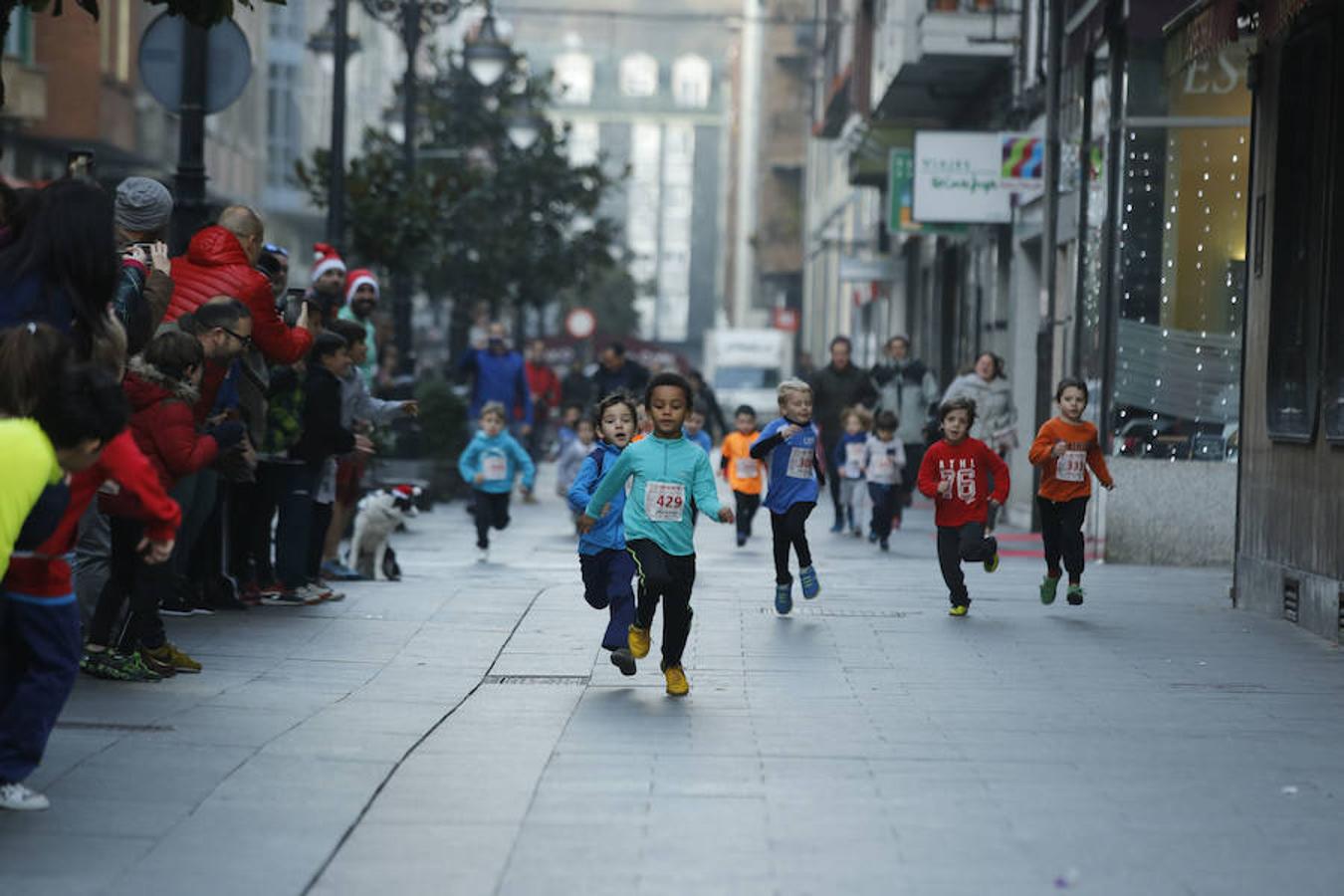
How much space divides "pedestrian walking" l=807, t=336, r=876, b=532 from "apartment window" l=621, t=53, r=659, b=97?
16085cm

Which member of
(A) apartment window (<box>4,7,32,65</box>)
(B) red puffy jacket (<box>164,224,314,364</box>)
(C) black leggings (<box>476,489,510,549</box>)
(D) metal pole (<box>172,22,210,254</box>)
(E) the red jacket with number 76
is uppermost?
(A) apartment window (<box>4,7,32,65</box>)

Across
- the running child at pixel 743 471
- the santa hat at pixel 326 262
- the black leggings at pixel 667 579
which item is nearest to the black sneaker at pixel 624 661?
the black leggings at pixel 667 579

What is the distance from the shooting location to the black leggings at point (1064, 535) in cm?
1508

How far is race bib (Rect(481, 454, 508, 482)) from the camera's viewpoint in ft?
66.5

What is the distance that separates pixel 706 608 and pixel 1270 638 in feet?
10.5

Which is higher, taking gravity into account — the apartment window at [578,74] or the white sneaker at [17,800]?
the apartment window at [578,74]

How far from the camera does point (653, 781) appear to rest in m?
8.05

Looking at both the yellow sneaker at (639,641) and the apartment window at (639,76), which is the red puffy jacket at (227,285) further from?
the apartment window at (639,76)

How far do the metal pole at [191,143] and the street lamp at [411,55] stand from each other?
1281 centimetres

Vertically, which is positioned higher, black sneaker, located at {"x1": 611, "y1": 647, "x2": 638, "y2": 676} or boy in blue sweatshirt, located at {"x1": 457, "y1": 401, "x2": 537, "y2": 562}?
boy in blue sweatshirt, located at {"x1": 457, "y1": 401, "x2": 537, "y2": 562}

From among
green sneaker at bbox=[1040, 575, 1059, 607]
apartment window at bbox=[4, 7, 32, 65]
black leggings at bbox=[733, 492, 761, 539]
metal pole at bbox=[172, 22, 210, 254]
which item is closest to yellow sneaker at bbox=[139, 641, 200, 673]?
metal pole at bbox=[172, 22, 210, 254]

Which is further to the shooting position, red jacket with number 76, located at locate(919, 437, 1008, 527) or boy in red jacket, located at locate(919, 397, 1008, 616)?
red jacket with number 76, located at locate(919, 437, 1008, 527)

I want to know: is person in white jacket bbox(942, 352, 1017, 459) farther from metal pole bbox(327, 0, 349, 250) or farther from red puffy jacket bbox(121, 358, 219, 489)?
red puffy jacket bbox(121, 358, 219, 489)

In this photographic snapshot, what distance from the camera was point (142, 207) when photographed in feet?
36.2
